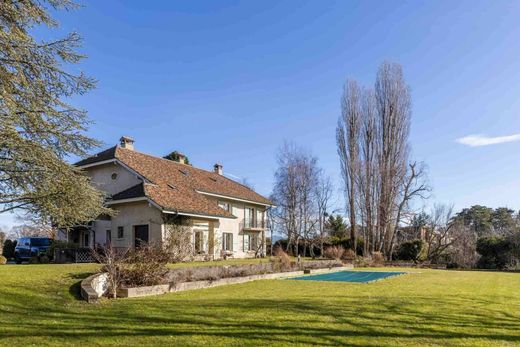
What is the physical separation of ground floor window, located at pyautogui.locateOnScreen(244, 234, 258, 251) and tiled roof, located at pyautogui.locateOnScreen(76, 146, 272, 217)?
327 centimetres

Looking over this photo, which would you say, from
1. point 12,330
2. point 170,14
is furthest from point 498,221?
point 12,330

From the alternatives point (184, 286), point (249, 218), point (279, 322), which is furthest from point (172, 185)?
point (279, 322)

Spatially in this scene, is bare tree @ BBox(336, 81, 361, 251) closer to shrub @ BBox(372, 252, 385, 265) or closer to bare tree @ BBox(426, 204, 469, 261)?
shrub @ BBox(372, 252, 385, 265)

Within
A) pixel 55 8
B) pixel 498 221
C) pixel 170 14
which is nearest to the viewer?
pixel 55 8

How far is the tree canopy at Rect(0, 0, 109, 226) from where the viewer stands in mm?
10422

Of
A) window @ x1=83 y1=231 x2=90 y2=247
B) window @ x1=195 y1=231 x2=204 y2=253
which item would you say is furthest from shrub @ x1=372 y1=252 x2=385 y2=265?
window @ x1=83 y1=231 x2=90 y2=247

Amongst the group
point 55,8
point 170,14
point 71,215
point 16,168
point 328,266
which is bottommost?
point 328,266

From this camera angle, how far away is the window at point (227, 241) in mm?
31931

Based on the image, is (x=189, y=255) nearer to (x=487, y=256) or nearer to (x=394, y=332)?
(x=394, y=332)

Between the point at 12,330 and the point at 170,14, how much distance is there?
14782 millimetres

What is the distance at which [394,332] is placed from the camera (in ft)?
21.5

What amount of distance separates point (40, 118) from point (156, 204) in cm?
1304

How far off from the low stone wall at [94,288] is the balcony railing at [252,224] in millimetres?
23501

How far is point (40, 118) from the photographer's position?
11.0 meters
